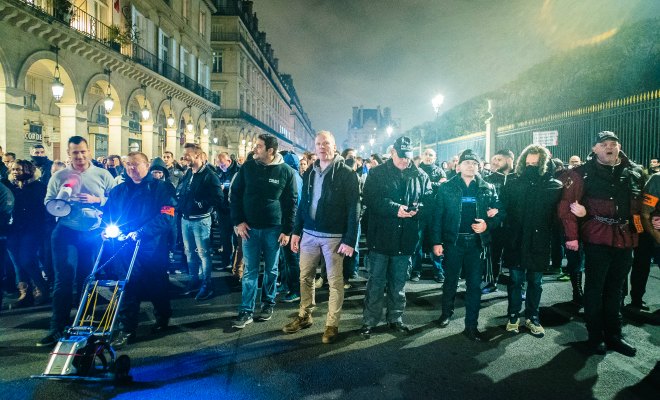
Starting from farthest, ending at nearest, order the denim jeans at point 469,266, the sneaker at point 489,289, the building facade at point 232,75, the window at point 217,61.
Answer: the window at point 217,61 → the building facade at point 232,75 → the sneaker at point 489,289 → the denim jeans at point 469,266

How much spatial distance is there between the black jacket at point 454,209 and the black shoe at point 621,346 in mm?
1632

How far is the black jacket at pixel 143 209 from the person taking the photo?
4.16 meters

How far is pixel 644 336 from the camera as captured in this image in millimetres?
4492

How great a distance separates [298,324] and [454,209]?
2.30m

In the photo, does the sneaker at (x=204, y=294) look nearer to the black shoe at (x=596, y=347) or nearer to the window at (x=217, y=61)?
the black shoe at (x=596, y=347)

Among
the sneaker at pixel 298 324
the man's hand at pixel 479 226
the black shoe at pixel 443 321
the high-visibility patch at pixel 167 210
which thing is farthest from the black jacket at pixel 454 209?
the high-visibility patch at pixel 167 210

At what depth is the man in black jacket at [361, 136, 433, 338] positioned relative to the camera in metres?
4.40

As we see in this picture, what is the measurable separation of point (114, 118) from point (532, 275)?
19.7 m

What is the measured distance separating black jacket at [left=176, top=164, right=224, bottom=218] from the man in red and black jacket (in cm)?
481

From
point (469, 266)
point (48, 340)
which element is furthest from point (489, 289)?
point (48, 340)

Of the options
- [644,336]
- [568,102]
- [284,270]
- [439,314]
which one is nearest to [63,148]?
[284,270]

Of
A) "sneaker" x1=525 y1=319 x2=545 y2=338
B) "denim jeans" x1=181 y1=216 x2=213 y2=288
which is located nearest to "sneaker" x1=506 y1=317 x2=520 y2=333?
"sneaker" x1=525 y1=319 x2=545 y2=338

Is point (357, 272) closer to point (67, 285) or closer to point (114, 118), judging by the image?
point (67, 285)

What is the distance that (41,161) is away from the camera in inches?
304
